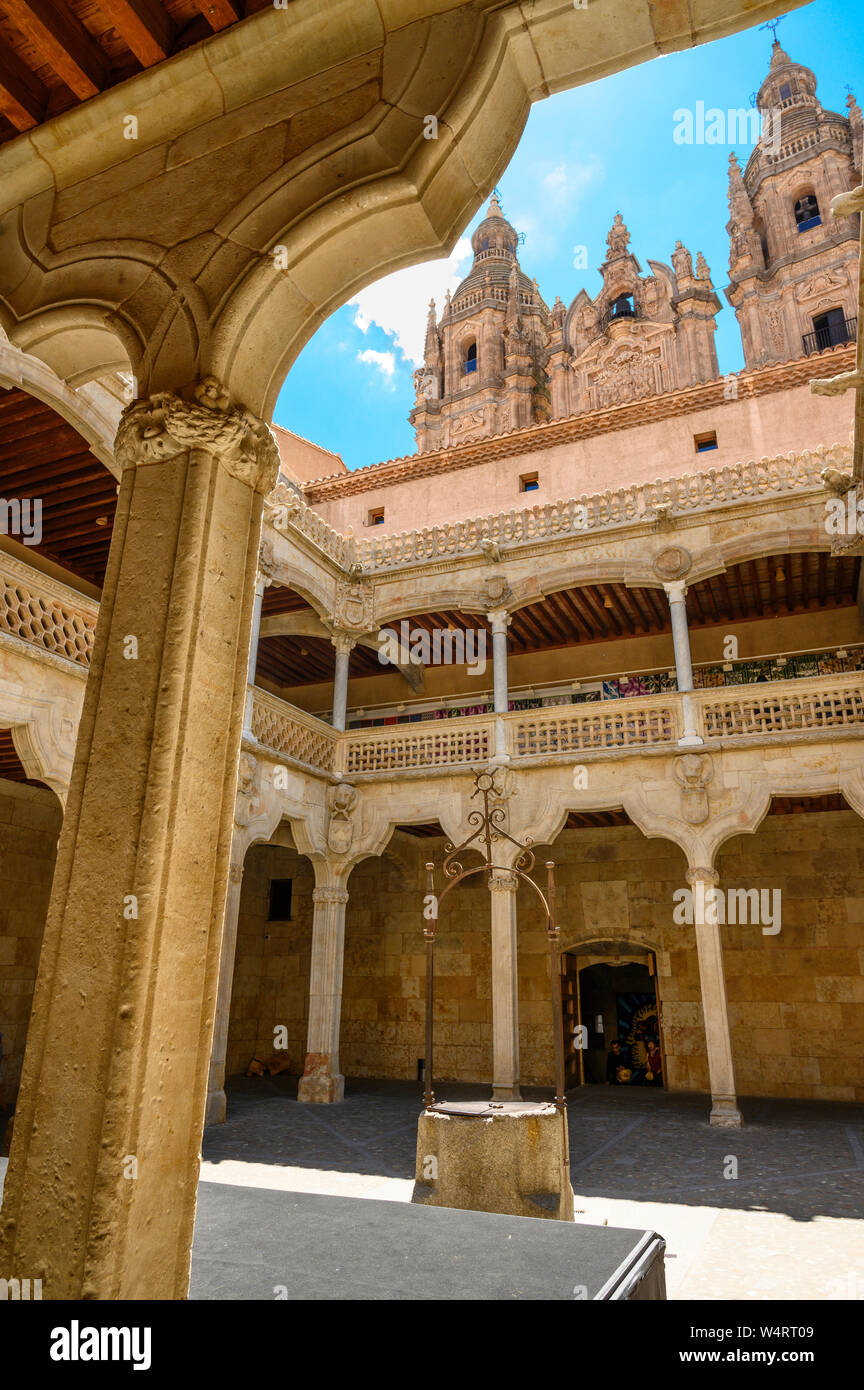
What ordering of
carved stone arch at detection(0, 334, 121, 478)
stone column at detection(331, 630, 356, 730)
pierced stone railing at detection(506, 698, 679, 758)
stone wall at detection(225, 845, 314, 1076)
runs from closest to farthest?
1. carved stone arch at detection(0, 334, 121, 478)
2. pierced stone railing at detection(506, 698, 679, 758)
3. stone column at detection(331, 630, 356, 730)
4. stone wall at detection(225, 845, 314, 1076)

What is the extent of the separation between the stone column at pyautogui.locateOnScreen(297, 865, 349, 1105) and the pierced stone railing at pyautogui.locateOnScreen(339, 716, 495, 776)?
186cm

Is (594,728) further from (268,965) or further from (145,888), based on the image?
(145,888)

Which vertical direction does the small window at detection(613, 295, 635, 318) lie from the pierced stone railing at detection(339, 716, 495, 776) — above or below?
above

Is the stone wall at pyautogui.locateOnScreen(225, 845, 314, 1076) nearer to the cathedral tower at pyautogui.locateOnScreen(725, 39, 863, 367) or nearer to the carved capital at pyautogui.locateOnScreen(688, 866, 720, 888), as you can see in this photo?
the carved capital at pyautogui.locateOnScreen(688, 866, 720, 888)

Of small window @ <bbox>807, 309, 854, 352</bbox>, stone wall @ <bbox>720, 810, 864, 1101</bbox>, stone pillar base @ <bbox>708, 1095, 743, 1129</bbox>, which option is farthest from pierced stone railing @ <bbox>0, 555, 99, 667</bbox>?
small window @ <bbox>807, 309, 854, 352</bbox>

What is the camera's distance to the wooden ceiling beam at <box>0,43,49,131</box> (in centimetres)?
319

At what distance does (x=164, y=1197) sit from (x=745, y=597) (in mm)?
13622

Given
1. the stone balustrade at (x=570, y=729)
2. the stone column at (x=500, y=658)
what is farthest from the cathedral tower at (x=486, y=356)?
the stone balustrade at (x=570, y=729)

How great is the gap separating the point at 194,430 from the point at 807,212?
35.6 metres

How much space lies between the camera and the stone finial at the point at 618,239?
111 ft

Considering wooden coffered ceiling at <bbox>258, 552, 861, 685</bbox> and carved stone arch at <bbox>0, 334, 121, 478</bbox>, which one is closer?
carved stone arch at <bbox>0, 334, 121, 478</bbox>

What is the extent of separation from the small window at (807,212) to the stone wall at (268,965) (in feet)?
96.2

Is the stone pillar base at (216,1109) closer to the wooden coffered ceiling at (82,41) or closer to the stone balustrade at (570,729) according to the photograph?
the stone balustrade at (570,729)
